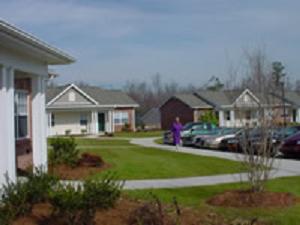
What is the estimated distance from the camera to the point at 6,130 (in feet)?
32.8

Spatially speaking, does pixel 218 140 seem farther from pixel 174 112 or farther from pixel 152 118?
pixel 152 118

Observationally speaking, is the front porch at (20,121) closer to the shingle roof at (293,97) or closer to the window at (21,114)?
the window at (21,114)

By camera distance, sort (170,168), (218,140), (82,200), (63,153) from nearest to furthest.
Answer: (82,200) < (63,153) < (170,168) < (218,140)

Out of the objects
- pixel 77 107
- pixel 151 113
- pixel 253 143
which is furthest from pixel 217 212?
pixel 151 113

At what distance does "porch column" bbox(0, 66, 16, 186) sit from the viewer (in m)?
9.88

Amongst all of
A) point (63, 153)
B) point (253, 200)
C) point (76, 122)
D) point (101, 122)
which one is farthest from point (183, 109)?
point (253, 200)

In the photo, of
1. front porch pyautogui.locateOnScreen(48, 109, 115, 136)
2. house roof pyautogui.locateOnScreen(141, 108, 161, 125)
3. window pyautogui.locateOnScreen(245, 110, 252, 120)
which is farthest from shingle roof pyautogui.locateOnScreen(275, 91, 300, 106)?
window pyautogui.locateOnScreen(245, 110, 252, 120)

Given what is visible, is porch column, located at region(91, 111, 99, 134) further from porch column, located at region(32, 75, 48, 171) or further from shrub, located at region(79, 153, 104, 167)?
porch column, located at region(32, 75, 48, 171)

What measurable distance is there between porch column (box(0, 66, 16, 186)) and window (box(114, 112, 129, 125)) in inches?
1787

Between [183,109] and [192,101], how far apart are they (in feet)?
4.31

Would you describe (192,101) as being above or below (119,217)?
above

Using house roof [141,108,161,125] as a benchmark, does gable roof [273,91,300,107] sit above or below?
above

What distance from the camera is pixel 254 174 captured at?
11.0 meters

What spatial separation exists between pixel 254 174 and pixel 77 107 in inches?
1623
